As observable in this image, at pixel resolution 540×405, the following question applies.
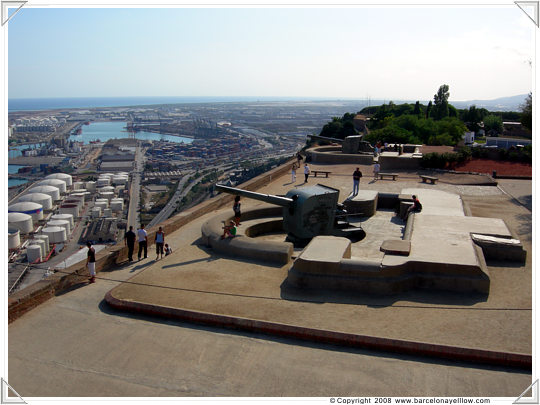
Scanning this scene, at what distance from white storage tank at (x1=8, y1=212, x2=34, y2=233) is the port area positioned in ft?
99.3

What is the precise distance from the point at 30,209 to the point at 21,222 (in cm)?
613

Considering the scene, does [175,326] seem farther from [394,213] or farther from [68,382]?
[394,213]

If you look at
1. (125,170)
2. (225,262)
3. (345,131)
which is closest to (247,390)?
(225,262)

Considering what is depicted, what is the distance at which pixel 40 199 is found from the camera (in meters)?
47.4

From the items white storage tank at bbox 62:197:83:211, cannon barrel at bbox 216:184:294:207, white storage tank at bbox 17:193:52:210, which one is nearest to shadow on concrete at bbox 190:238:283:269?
cannon barrel at bbox 216:184:294:207

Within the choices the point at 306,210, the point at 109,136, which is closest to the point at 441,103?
the point at 306,210

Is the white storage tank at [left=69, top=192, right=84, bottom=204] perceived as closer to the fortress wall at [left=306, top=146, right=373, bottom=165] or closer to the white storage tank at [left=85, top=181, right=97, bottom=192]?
the white storage tank at [left=85, top=181, right=97, bottom=192]

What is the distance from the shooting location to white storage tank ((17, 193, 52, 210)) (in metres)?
47.0

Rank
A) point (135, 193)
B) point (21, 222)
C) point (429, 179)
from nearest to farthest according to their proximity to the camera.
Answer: point (429, 179) < point (21, 222) < point (135, 193)

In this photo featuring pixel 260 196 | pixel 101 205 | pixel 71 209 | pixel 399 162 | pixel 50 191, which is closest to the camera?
pixel 260 196

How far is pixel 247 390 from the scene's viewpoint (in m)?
5.55

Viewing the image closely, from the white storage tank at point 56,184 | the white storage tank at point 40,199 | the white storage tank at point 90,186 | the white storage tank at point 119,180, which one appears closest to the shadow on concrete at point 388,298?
the white storage tank at point 40,199

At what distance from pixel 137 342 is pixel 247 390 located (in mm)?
2040

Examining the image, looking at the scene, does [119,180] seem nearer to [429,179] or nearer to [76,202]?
[76,202]
